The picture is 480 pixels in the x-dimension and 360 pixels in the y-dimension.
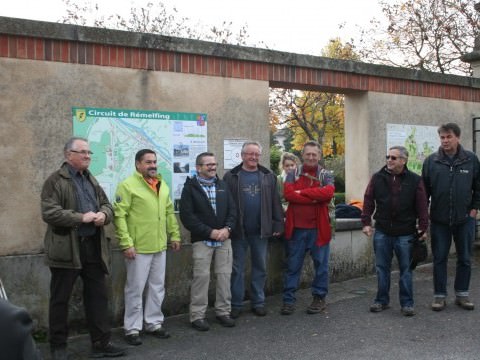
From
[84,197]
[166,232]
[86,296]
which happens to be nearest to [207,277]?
[166,232]

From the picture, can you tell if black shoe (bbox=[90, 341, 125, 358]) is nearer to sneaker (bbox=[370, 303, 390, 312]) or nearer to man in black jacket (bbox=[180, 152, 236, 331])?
man in black jacket (bbox=[180, 152, 236, 331])

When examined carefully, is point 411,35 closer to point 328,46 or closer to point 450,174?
point 328,46

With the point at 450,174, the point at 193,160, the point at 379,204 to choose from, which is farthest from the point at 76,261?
the point at 450,174

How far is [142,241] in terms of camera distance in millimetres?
5141

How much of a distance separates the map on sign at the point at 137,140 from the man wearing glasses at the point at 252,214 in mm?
588

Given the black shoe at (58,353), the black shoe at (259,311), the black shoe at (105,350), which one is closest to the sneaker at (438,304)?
the black shoe at (259,311)

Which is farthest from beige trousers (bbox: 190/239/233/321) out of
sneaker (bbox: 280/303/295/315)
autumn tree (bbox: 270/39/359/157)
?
autumn tree (bbox: 270/39/359/157)

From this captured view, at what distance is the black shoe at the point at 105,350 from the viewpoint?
4746 millimetres

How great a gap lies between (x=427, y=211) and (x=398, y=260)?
0.62m

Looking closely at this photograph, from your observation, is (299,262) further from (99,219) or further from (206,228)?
(99,219)

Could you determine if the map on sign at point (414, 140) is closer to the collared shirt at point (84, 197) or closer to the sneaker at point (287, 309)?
the sneaker at point (287, 309)

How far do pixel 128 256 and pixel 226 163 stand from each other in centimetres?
191

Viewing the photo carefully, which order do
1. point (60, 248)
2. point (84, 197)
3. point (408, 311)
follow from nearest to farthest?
point (60, 248)
point (84, 197)
point (408, 311)

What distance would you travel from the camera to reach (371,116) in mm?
7906
